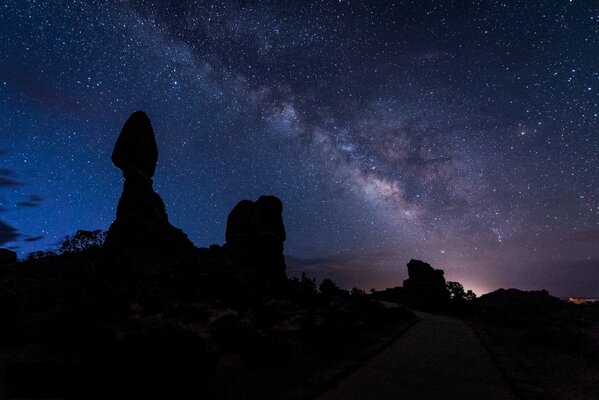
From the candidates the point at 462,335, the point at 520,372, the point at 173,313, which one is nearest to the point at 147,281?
the point at 173,313

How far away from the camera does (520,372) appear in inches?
351

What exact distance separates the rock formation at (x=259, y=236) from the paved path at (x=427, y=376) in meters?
26.3

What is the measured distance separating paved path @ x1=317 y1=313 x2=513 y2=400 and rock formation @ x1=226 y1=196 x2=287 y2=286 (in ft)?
86.4

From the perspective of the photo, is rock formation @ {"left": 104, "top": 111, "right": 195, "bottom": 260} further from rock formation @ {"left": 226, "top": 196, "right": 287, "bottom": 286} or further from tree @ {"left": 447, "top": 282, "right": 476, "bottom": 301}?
tree @ {"left": 447, "top": 282, "right": 476, "bottom": 301}

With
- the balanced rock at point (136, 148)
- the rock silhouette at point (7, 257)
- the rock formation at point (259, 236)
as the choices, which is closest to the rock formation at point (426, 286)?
the rock formation at point (259, 236)

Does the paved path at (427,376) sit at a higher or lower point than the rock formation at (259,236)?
lower

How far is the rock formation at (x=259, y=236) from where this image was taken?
1536 inches

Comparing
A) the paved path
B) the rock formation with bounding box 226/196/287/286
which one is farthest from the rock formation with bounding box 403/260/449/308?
the paved path

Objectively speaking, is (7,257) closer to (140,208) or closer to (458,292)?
(140,208)

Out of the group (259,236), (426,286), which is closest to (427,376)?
(259,236)

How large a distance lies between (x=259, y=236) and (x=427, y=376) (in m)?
32.5

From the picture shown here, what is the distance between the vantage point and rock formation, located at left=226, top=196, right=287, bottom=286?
3902cm

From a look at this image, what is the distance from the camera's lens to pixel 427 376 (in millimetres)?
8516

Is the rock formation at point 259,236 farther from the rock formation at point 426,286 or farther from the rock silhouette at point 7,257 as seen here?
the rock silhouette at point 7,257
